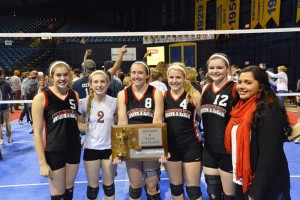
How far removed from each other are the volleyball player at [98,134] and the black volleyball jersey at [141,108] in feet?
0.74

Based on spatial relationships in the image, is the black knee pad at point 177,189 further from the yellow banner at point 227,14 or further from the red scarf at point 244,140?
the yellow banner at point 227,14

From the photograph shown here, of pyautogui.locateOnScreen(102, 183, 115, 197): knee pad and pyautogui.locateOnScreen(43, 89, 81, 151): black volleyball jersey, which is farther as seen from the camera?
pyautogui.locateOnScreen(102, 183, 115, 197): knee pad

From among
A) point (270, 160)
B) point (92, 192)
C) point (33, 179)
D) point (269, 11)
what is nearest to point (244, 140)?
point (270, 160)

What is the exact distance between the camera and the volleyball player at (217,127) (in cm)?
290

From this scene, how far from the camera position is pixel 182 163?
3.25 metres

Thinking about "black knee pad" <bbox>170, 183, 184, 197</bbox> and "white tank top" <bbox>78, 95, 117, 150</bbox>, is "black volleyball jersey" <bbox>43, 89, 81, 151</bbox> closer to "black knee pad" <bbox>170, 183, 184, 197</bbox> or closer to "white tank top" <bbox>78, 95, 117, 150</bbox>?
"white tank top" <bbox>78, 95, 117, 150</bbox>

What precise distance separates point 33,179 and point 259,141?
4575 millimetres

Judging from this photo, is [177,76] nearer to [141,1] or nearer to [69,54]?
[69,54]

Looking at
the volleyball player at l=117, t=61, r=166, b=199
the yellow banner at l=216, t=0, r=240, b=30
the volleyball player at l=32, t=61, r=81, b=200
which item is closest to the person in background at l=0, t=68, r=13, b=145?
the volleyball player at l=32, t=61, r=81, b=200

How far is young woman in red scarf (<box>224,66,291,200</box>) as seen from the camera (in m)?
2.11

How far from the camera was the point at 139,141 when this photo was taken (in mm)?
2947

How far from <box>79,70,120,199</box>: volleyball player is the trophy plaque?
28 centimetres

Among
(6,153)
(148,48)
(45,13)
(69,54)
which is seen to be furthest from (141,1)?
(6,153)

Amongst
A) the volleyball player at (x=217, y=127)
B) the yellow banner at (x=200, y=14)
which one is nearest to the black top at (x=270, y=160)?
the volleyball player at (x=217, y=127)
